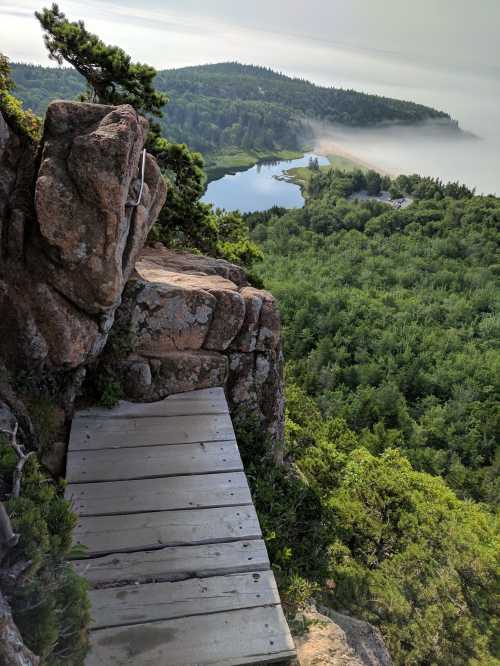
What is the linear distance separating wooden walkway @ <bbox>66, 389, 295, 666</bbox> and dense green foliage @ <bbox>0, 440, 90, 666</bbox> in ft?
0.64

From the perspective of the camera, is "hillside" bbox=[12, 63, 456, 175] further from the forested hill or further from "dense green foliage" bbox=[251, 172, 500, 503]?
"dense green foliage" bbox=[251, 172, 500, 503]

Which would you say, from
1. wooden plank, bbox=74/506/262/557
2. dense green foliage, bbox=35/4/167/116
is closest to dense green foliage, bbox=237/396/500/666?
wooden plank, bbox=74/506/262/557

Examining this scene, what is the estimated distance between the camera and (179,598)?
3.64 meters

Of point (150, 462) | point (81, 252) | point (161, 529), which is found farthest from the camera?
point (150, 462)

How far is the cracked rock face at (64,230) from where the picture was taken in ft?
14.6

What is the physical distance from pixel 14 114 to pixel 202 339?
10.4ft

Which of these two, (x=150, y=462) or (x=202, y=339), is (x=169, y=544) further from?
(x=202, y=339)

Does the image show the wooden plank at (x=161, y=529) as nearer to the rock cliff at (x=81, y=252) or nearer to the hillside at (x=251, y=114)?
the rock cliff at (x=81, y=252)

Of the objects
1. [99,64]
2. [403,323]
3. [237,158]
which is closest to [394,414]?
[403,323]

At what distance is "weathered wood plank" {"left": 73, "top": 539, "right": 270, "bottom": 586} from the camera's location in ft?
12.2

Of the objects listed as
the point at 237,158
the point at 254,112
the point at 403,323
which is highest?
the point at 254,112

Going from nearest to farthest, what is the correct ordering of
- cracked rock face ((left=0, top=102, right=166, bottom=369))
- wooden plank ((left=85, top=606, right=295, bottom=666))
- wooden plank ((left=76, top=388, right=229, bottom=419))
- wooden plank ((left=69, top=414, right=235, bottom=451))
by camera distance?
wooden plank ((left=85, top=606, right=295, bottom=666)), cracked rock face ((left=0, top=102, right=166, bottom=369)), wooden plank ((left=69, top=414, right=235, bottom=451)), wooden plank ((left=76, top=388, right=229, bottom=419))

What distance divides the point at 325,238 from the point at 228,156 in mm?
86112

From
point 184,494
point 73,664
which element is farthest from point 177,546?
point 73,664
